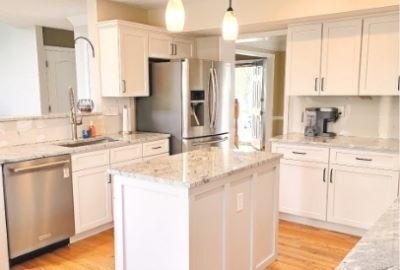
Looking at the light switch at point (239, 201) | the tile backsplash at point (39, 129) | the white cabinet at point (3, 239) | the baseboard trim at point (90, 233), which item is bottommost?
the baseboard trim at point (90, 233)

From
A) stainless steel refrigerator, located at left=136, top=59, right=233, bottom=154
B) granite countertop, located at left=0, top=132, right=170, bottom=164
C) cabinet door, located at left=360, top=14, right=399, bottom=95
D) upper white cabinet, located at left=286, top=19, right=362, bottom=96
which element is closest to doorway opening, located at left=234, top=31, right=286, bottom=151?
stainless steel refrigerator, located at left=136, top=59, right=233, bottom=154

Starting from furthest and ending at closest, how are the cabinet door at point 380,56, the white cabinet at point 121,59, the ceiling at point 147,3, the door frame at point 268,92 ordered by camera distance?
the door frame at point 268,92, the ceiling at point 147,3, the white cabinet at point 121,59, the cabinet door at point 380,56

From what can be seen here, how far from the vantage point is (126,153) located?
370cm

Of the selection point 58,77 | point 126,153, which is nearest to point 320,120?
point 126,153

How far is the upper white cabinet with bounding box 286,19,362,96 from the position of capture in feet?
11.7

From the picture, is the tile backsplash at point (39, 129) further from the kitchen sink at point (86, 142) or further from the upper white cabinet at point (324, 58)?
the upper white cabinet at point (324, 58)

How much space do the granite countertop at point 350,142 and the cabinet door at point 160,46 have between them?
1.74 meters

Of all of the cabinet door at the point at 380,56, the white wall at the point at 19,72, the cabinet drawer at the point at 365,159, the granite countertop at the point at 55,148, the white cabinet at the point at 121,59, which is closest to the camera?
the granite countertop at the point at 55,148

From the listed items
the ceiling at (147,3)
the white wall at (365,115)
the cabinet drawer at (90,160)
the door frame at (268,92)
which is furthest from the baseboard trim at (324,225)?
the door frame at (268,92)

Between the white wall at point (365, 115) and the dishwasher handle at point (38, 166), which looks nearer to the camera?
the dishwasher handle at point (38, 166)

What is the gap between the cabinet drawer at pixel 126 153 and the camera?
11.7 feet

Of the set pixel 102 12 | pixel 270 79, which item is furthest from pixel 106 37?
pixel 270 79

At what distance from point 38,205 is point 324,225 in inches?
109

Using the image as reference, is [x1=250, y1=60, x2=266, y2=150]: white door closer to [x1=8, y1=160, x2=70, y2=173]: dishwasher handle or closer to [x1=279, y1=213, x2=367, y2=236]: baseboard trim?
[x1=279, y1=213, x2=367, y2=236]: baseboard trim
